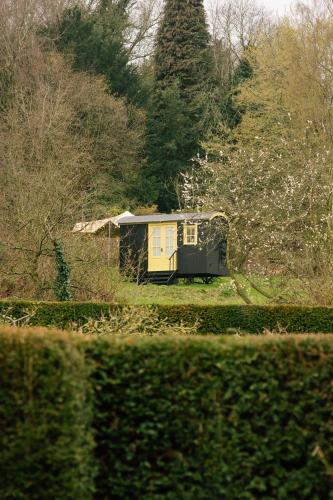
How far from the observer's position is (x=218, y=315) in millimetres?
13500

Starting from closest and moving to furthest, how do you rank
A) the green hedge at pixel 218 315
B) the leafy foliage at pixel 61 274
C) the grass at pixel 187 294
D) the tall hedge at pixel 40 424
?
the tall hedge at pixel 40 424 < the green hedge at pixel 218 315 < the leafy foliage at pixel 61 274 < the grass at pixel 187 294

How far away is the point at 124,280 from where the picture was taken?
674 inches

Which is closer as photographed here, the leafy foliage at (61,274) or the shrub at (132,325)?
the shrub at (132,325)

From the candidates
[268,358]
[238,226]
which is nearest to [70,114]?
[238,226]

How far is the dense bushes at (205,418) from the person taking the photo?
4.56 meters

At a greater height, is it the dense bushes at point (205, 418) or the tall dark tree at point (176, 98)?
the tall dark tree at point (176, 98)

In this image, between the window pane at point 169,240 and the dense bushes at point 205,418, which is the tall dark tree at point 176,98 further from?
the dense bushes at point 205,418

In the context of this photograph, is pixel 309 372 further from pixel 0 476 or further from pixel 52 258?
pixel 52 258

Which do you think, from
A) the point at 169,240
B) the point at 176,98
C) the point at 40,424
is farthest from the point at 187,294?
the point at 40,424

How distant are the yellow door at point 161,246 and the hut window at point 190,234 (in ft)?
1.10

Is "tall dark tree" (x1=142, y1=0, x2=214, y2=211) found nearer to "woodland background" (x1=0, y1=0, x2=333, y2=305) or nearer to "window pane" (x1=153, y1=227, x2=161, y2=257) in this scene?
"woodland background" (x1=0, y1=0, x2=333, y2=305)

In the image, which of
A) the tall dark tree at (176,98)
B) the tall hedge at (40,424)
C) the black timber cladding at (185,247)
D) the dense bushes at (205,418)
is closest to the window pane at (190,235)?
the black timber cladding at (185,247)

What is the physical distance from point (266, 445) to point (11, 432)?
141 cm

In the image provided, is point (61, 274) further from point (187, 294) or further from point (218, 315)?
point (187, 294)
